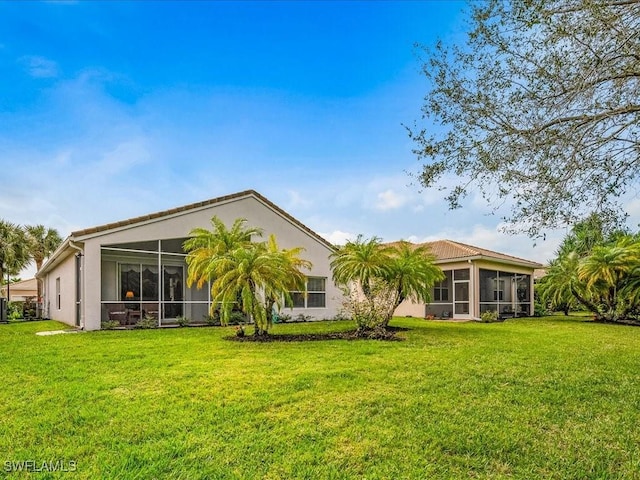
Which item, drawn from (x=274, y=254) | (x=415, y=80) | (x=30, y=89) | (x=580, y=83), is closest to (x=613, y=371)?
(x=580, y=83)

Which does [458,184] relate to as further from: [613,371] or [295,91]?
[295,91]

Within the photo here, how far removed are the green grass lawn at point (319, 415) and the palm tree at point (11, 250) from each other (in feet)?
69.6

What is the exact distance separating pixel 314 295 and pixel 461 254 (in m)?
9.29

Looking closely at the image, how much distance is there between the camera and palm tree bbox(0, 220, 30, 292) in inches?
1067

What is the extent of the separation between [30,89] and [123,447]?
12.8 meters

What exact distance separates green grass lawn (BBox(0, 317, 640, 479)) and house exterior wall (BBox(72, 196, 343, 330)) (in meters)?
5.63

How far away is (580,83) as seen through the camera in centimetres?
563

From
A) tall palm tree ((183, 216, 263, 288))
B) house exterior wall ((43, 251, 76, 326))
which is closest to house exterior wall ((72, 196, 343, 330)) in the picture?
house exterior wall ((43, 251, 76, 326))

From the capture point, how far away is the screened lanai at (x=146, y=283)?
1711 cm

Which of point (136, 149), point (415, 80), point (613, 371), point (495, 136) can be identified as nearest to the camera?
point (495, 136)

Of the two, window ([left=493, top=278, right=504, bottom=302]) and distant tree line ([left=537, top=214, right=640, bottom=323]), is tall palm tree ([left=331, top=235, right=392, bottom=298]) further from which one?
window ([left=493, top=278, right=504, bottom=302])

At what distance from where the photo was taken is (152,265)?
1872cm

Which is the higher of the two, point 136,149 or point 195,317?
point 136,149

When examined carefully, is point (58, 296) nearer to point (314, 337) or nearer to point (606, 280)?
point (314, 337)
